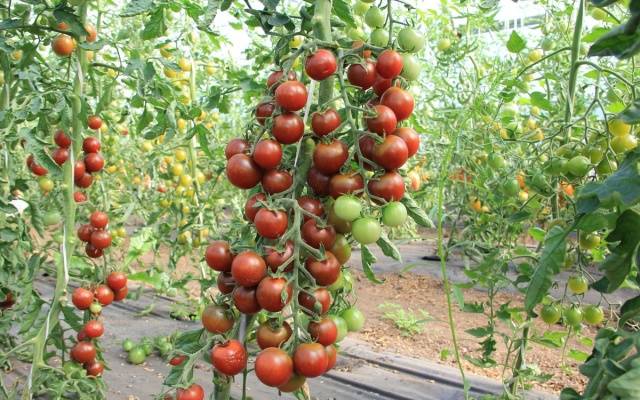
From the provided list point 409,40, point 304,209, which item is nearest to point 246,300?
point 304,209

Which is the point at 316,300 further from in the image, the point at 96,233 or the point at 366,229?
the point at 96,233

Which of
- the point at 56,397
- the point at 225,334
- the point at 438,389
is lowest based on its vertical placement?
the point at 438,389

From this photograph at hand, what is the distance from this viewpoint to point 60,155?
1574 millimetres

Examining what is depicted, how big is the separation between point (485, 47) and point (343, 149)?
3.12 metres

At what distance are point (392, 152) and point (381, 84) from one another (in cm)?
15

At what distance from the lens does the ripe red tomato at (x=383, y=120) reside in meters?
0.80

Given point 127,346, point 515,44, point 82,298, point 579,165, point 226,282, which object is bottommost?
point 127,346

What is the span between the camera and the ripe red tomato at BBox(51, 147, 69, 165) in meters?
1.57

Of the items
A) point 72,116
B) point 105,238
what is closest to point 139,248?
point 105,238

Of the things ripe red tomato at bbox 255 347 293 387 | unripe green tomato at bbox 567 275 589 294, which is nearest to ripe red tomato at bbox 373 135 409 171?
ripe red tomato at bbox 255 347 293 387

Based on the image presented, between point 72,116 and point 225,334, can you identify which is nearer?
point 225,334

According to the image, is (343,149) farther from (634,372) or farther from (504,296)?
(504,296)

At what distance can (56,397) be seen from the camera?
4.98ft

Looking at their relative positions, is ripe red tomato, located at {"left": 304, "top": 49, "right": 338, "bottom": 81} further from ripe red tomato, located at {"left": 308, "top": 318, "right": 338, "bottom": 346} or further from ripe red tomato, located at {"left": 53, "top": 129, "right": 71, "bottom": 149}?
ripe red tomato, located at {"left": 53, "top": 129, "right": 71, "bottom": 149}
